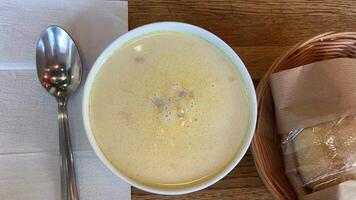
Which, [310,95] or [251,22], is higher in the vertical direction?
[251,22]

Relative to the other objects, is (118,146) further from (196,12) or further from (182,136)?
(196,12)

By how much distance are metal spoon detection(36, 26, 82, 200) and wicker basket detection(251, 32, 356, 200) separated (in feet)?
0.97

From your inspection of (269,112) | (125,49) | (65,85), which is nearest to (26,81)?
(65,85)

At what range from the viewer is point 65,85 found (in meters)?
0.71

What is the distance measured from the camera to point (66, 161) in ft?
2.22

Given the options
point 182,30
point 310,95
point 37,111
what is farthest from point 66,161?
point 310,95

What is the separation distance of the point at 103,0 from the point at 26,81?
7.4 inches

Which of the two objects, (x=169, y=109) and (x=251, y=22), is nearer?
(x=169, y=109)

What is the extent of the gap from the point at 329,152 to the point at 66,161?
40 centimetres

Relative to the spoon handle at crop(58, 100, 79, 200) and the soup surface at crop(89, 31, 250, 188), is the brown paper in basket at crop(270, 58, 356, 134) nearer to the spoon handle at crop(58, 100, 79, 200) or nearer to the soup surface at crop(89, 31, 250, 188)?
the soup surface at crop(89, 31, 250, 188)

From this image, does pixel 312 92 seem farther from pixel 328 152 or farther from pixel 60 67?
pixel 60 67

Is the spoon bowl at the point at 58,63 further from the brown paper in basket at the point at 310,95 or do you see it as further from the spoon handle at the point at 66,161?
the brown paper in basket at the point at 310,95

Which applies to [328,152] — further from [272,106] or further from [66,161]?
[66,161]

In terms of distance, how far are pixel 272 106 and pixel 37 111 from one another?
383mm
